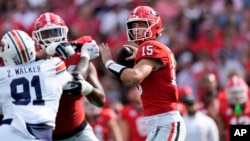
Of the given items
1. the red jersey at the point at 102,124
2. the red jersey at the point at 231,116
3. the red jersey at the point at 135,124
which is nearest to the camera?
the red jersey at the point at 231,116

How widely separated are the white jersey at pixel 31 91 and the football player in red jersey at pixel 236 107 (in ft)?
15.0

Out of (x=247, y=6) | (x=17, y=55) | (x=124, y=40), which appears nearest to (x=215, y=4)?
(x=247, y=6)

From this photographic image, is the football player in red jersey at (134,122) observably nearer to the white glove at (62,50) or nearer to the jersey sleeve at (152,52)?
the jersey sleeve at (152,52)

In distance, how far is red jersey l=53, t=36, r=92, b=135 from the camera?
8.83m

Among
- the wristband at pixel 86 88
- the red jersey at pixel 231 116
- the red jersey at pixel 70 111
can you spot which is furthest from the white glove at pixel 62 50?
the red jersey at pixel 231 116

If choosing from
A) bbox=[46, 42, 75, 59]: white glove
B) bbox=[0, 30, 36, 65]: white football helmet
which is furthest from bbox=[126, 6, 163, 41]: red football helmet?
bbox=[0, 30, 36, 65]: white football helmet

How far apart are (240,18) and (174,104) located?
681cm

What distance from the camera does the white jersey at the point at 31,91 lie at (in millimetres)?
7727

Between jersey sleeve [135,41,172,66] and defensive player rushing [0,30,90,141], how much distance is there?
681 mm

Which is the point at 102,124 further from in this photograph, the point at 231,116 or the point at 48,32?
the point at 48,32

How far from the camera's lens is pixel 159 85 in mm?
8297

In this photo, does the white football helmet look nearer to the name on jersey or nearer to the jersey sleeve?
the name on jersey

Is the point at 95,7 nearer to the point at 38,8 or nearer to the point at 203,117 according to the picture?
the point at 38,8

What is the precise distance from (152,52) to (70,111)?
108cm
